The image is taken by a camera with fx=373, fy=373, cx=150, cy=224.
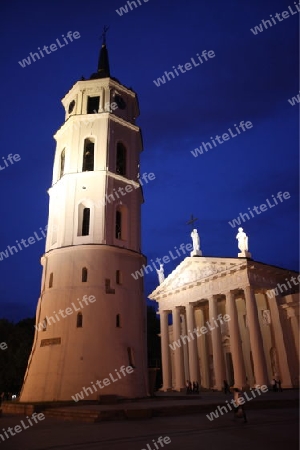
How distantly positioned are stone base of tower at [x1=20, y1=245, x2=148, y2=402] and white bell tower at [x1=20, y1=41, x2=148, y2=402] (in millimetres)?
51

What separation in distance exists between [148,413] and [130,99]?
23414mm

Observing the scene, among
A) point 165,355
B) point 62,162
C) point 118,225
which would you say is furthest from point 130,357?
point 165,355

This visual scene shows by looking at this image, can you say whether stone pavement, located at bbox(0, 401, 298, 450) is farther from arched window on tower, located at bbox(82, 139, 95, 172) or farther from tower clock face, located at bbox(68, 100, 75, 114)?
tower clock face, located at bbox(68, 100, 75, 114)

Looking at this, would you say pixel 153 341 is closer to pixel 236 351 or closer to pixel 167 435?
pixel 236 351

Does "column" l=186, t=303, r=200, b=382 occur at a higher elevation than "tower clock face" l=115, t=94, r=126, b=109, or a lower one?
lower

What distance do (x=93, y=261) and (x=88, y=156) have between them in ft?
27.1

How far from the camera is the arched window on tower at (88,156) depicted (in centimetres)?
2552

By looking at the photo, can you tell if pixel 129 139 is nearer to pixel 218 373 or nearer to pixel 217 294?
pixel 217 294

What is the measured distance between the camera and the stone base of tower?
62.8 ft

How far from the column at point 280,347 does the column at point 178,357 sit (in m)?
9.31

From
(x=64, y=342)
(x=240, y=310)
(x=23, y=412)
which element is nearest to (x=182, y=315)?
(x=240, y=310)

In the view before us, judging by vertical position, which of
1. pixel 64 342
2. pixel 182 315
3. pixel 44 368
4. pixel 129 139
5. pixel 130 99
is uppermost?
pixel 130 99

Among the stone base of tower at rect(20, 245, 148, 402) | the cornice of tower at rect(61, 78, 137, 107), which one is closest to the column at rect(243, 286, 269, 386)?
the stone base of tower at rect(20, 245, 148, 402)

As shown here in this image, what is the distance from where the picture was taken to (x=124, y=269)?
74.9 ft
